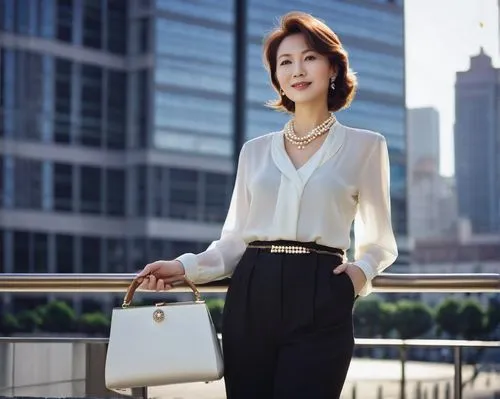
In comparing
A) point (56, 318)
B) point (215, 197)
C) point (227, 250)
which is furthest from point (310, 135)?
point (215, 197)

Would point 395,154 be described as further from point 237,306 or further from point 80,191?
point 237,306

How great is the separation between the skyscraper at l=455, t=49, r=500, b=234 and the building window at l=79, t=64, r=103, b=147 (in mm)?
34372

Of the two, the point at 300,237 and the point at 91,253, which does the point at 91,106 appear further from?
the point at 300,237

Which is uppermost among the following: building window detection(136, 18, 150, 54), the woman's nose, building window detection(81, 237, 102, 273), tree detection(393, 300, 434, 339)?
building window detection(136, 18, 150, 54)

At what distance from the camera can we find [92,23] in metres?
53.0

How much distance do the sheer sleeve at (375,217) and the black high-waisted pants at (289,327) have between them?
4.6 inches

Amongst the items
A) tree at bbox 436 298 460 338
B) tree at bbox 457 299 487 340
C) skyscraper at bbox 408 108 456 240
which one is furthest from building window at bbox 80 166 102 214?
skyscraper at bbox 408 108 456 240

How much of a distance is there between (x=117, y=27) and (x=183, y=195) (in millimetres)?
9620

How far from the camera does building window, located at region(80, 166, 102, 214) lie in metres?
50.7

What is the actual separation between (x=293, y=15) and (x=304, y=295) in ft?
2.29

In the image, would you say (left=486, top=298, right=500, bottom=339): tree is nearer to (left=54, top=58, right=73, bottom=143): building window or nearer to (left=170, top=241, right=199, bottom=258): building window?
(left=170, top=241, right=199, bottom=258): building window

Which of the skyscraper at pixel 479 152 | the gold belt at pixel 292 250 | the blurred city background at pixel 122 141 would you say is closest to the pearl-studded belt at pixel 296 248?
the gold belt at pixel 292 250

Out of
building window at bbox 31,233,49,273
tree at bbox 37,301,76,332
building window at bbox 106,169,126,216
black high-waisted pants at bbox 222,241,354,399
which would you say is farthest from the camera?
building window at bbox 106,169,126,216

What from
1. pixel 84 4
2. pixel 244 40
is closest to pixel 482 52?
pixel 244 40
